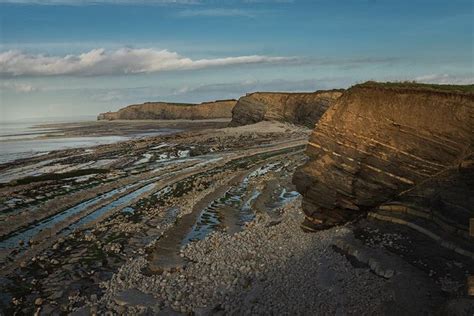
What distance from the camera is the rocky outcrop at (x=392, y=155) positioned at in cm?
1334

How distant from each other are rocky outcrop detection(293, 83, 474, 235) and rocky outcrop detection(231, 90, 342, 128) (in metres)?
62.2

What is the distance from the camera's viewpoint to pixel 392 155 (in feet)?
50.0

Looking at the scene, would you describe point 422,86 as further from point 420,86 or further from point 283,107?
point 283,107

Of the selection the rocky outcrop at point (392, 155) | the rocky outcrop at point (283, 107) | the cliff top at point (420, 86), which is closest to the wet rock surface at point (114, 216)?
the rocky outcrop at point (392, 155)

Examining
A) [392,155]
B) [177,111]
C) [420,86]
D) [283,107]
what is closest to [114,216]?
[392,155]

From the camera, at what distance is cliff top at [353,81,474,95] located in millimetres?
14391

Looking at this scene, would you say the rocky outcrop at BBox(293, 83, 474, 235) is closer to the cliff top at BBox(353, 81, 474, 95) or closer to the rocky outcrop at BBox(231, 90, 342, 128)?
the cliff top at BBox(353, 81, 474, 95)

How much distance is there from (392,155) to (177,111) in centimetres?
13690

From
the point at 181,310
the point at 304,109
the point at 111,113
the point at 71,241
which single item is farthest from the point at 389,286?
the point at 111,113

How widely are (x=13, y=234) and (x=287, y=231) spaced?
44.4 feet

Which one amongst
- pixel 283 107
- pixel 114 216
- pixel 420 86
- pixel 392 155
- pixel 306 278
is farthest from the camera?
pixel 283 107

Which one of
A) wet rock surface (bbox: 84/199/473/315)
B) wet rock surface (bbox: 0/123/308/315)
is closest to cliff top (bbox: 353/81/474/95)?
wet rock surface (bbox: 84/199/473/315)

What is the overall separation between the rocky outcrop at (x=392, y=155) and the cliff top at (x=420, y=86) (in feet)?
0.10

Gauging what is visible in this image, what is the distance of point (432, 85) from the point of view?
15641 mm
